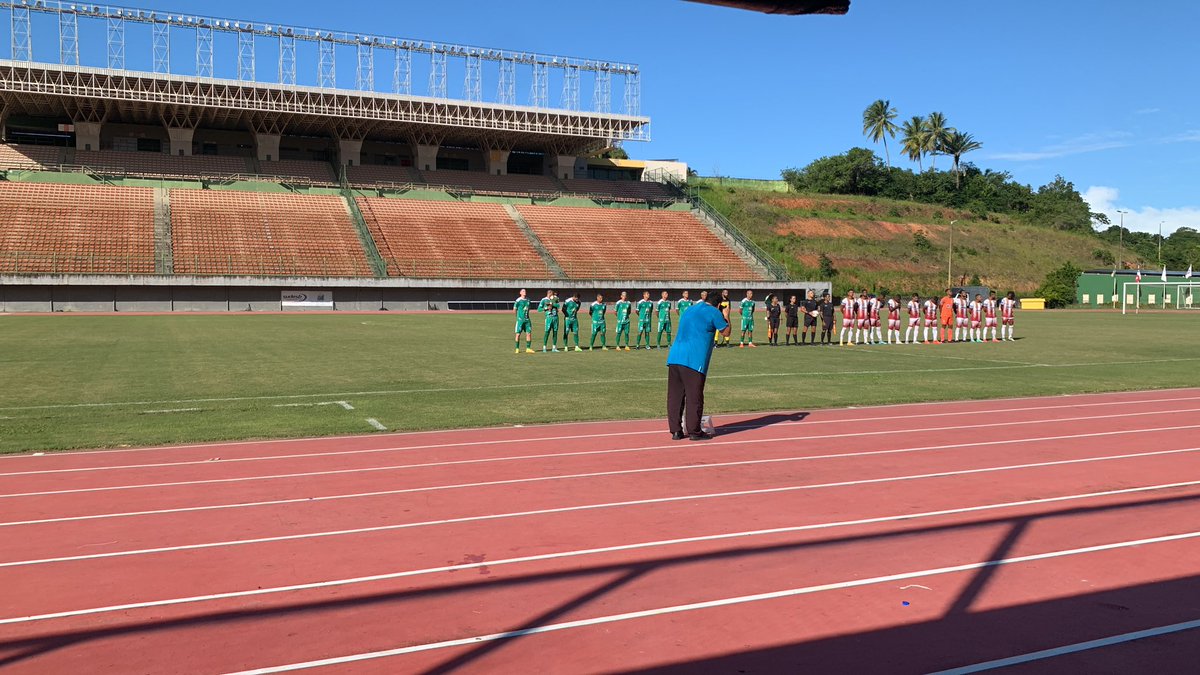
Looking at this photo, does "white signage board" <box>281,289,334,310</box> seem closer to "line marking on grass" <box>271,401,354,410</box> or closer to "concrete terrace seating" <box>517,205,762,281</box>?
"concrete terrace seating" <box>517,205,762,281</box>

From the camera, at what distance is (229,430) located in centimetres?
1163

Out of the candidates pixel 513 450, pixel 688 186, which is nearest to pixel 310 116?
pixel 688 186

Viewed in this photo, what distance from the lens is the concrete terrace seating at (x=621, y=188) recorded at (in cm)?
6844

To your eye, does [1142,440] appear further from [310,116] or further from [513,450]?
[310,116]

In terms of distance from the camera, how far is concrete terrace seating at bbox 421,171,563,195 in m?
64.3

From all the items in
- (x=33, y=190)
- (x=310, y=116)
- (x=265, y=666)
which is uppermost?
(x=310, y=116)

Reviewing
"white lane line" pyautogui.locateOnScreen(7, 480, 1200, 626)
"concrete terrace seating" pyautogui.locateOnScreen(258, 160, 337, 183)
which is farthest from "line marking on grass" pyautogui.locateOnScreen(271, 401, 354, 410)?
"concrete terrace seating" pyautogui.locateOnScreen(258, 160, 337, 183)

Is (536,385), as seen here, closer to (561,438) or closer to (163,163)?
(561,438)

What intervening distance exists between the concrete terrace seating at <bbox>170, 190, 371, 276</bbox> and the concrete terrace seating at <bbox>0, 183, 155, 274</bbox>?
1682 mm

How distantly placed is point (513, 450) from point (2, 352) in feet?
56.3

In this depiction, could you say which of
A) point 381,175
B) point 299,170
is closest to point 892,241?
point 381,175

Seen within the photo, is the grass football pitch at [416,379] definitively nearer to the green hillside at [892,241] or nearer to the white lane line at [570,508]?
the white lane line at [570,508]

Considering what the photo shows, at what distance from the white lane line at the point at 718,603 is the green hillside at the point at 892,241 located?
57541mm

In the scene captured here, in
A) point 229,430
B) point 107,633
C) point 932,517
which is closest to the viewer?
point 107,633
